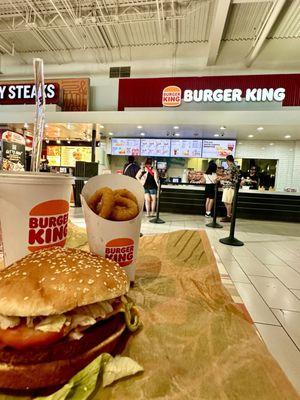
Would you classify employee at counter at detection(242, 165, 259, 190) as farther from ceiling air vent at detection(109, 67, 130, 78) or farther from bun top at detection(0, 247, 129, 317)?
bun top at detection(0, 247, 129, 317)

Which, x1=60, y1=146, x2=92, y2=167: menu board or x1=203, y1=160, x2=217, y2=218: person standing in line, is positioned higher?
x1=60, y1=146, x2=92, y2=167: menu board

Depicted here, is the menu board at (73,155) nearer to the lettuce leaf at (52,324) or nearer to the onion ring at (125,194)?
the onion ring at (125,194)

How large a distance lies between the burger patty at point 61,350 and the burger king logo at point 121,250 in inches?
10.7

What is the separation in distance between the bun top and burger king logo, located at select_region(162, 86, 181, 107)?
7.71 m

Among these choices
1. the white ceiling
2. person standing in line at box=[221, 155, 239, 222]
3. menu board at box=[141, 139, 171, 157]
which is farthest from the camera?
menu board at box=[141, 139, 171, 157]

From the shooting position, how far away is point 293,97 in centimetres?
711

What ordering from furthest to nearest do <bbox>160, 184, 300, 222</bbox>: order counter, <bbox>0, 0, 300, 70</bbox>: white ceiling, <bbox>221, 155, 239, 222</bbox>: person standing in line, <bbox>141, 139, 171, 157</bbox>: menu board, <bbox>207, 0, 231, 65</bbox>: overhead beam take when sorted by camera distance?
<bbox>141, 139, 171, 157</bbox>: menu board → <bbox>160, 184, 300, 222</bbox>: order counter → <bbox>0, 0, 300, 70</bbox>: white ceiling → <bbox>207, 0, 231, 65</bbox>: overhead beam → <bbox>221, 155, 239, 222</bbox>: person standing in line

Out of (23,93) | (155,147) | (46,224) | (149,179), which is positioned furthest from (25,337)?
(23,93)

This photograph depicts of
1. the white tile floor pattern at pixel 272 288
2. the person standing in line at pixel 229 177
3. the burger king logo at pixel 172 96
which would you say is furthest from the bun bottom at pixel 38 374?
the burger king logo at pixel 172 96

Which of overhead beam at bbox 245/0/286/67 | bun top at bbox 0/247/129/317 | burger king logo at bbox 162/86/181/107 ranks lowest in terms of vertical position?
bun top at bbox 0/247/129/317

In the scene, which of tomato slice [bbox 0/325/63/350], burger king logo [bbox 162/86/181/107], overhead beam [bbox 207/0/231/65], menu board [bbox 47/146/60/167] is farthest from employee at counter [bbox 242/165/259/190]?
tomato slice [bbox 0/325/63/350]

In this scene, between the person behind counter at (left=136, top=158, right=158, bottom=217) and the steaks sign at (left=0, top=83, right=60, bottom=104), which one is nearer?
the person behind counter at (left=136, top=158, right=158, bottom=217)

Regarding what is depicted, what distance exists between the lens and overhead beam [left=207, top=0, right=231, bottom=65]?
5460 mm

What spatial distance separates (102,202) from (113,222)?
3.6 inches
